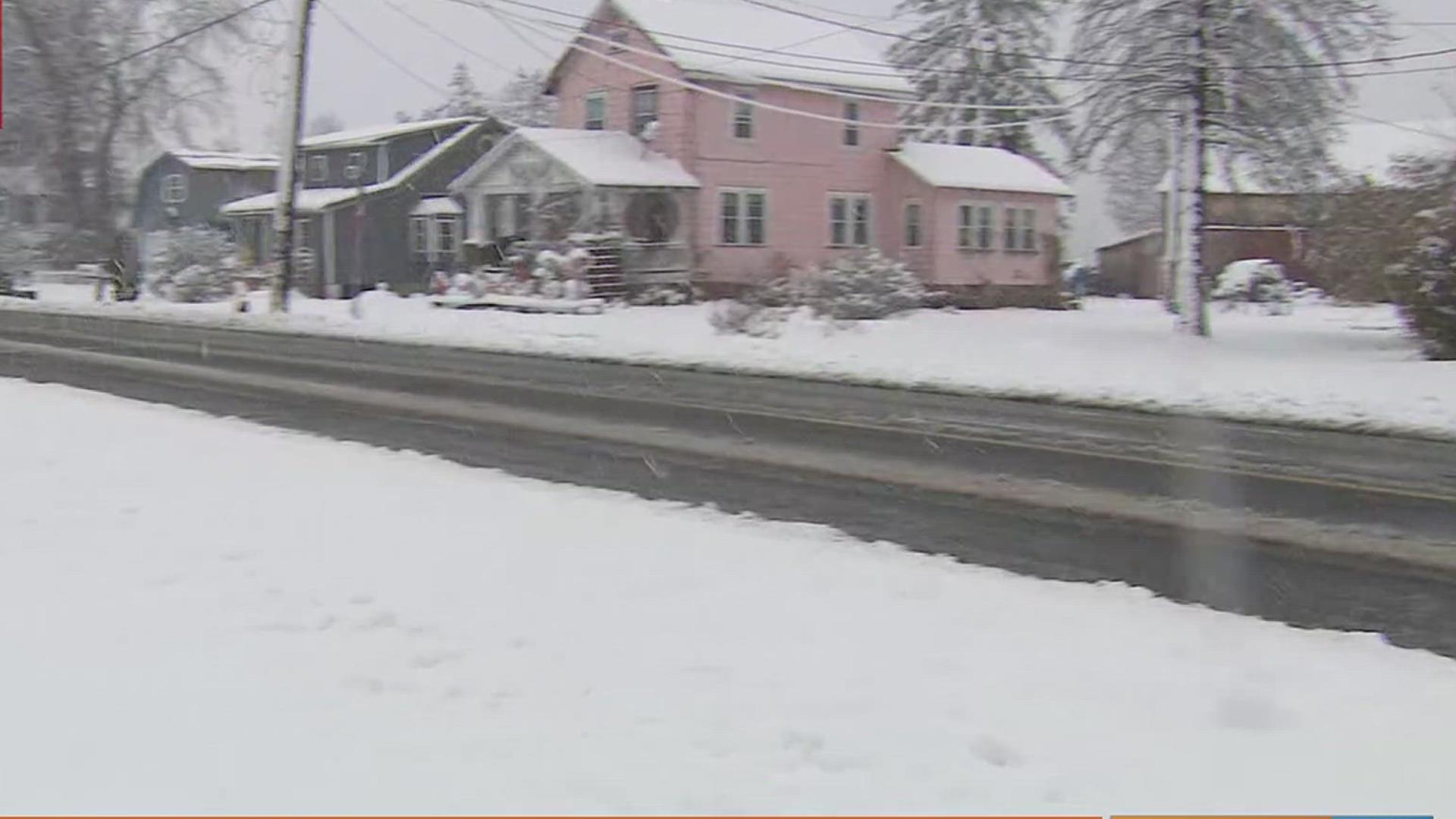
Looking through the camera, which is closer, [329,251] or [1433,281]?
[1433,281]

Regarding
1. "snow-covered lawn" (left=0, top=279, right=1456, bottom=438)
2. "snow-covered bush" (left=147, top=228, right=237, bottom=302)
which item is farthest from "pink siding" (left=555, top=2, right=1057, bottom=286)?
"snow-covered bush" (left=147, top=228, right=237, bottom=302)

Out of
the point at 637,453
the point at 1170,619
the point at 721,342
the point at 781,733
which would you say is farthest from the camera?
the point at 721,342

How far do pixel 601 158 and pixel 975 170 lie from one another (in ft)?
44.7

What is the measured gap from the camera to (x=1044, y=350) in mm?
25344

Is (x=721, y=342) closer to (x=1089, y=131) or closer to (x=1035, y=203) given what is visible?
(x=1089, y=131)

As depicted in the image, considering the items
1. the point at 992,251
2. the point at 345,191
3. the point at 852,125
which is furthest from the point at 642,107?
the point at 345,191

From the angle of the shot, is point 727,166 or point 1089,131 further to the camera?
point 727,166

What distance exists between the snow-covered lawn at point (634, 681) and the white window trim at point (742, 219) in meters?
31.5

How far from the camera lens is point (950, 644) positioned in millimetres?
6320

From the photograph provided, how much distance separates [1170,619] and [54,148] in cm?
3832

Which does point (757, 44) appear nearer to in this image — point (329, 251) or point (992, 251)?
point (992, 251)

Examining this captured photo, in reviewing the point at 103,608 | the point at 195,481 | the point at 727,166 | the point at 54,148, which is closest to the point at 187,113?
the point at 54,148

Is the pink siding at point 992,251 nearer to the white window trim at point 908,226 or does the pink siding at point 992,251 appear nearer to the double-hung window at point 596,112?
the white window trim at point 908,226

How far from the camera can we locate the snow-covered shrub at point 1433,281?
21.2 metres
